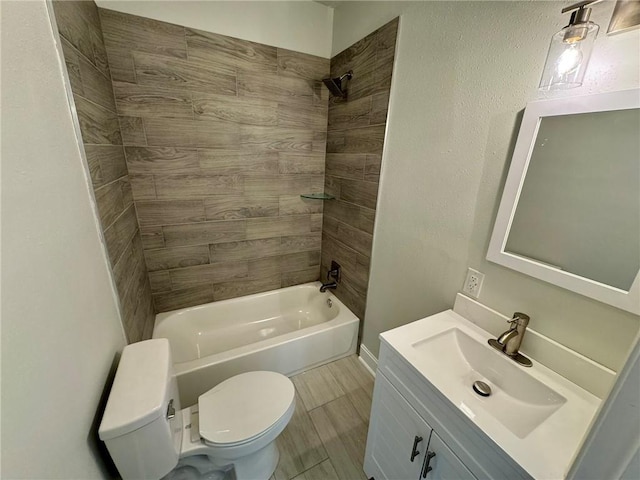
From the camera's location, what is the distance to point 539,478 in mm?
581

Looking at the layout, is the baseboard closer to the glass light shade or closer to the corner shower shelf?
the corner shower shelf

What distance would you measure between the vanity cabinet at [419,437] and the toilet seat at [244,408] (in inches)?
17.1

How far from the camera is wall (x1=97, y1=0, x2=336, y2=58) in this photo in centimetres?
145

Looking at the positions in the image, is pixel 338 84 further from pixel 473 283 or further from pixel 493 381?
pixel 493 381

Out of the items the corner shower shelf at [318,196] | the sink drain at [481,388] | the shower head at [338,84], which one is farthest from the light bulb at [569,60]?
the corner shower shelf at [318,196]

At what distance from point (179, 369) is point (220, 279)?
769mm

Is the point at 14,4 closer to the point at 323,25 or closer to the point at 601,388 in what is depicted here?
the point at 323,25

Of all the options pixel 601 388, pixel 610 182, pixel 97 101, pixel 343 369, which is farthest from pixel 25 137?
pixel 343 369

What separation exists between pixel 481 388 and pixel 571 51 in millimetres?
1155

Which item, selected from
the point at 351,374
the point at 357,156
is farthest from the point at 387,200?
the point at 351,374

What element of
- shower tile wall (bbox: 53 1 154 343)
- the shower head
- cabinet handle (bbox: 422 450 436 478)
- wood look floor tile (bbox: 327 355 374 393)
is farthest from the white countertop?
the shower head

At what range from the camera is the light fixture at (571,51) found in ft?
2.29

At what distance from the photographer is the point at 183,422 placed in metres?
1.09

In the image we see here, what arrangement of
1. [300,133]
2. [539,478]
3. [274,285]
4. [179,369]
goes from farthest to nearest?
1. [274,285]
2. [300,133]
3. [179,369]
4. [539,478]
